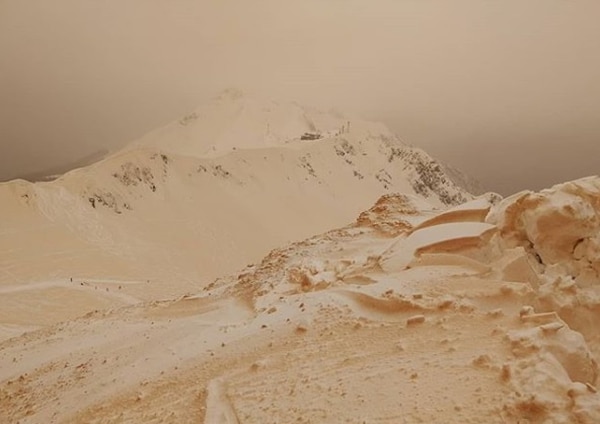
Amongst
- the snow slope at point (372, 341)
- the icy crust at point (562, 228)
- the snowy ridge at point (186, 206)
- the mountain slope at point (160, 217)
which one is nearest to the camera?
the snow slope at point (372, 341)

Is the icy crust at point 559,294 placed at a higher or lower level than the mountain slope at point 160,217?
higher

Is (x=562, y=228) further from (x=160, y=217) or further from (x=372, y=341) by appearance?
(x=160, y=217)

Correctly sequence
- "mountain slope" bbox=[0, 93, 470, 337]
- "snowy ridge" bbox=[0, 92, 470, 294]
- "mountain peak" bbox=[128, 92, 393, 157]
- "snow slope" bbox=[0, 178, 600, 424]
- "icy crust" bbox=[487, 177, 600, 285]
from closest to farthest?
"snow slope" bbox=[0, 178, 600, 424] → "icy crust" bbox=[487, 177, 600, 285] → "mountain slope" bbox=[0, 93, 470, 337] → "snowy ridge" bbox=[0, 92, 470, 294] → "mountain peak" bbox=[128, 92, 393, 157]

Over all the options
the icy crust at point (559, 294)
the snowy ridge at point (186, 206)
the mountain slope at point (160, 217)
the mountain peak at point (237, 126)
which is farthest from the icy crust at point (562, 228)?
the mountain peak at point (237, 126)

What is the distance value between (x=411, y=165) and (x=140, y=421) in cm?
6327

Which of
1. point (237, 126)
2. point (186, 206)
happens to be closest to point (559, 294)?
point (186, 206)

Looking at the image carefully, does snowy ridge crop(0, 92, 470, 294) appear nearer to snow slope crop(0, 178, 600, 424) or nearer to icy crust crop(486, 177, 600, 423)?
icy crust crop(486, 177, 600, 423)

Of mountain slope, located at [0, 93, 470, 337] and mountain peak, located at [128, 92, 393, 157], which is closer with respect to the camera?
mountain slope, located at [0, 93, 470, 337]

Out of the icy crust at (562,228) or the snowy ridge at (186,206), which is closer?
the icy crust at (562,228)

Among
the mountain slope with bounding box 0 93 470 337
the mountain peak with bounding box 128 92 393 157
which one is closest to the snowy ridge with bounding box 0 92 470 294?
the mountain slope with bounding box 0 93 470 337

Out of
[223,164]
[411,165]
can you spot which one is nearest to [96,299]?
[223,164]

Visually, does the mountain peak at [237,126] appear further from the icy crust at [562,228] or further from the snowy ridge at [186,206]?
the icy crust at [562,228]

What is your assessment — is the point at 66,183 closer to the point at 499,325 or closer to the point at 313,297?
the point at 313,297

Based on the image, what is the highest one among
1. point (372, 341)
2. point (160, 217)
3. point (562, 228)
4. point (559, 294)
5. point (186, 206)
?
point (562, 228)
